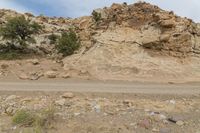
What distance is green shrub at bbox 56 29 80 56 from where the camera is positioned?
2680 centimetres

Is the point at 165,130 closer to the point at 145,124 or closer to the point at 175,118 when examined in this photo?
the point at 145,124

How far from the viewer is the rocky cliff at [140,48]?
23094mm

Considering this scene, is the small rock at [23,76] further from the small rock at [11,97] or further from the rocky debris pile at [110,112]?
the small rock at [11,97]

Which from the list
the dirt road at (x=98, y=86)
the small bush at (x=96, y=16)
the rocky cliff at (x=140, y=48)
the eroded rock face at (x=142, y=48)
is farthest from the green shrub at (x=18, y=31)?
the dirt road at (x=98, y=86)

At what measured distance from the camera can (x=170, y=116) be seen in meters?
13.5

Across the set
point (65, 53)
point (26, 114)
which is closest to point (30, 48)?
point (65, 53)

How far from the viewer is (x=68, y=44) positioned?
2684 centimetres

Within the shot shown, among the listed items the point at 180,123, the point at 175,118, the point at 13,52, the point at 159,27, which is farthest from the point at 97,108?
the point at 13,52

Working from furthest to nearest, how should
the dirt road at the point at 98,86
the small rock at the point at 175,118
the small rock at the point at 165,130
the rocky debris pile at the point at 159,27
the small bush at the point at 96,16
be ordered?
the small bush at the point at 96,16, the rocky debris pile at the point at 159,27, the dirt road at the point at 98,86, the small rock at the point at 175,118, the small rock at the point at 165,130

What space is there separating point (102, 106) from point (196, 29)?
532 inches

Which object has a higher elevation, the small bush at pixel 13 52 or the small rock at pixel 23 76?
the small bush at pixel 13 52

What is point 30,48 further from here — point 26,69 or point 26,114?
point 26,114

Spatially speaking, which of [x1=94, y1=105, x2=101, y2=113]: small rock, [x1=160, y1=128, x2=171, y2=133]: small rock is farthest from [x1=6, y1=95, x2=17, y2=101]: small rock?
[x1=160, y1=128, x2=171, y2=133]: small rock

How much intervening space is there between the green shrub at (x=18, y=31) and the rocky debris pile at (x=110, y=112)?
12.8 metres
